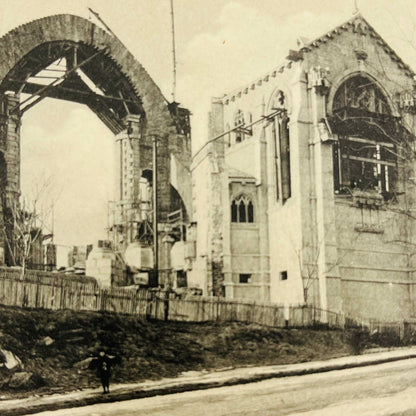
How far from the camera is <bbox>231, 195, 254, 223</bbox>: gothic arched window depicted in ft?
77.7

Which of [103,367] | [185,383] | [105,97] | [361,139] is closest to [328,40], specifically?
[361,139]

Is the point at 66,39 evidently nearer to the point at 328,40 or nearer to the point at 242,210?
the point at 242,210

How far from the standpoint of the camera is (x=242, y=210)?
23.9m

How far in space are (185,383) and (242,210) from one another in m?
12.8

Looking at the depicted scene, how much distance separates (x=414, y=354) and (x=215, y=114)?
44.1ft

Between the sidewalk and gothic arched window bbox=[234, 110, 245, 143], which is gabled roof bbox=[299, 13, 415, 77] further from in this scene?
the sidewalk

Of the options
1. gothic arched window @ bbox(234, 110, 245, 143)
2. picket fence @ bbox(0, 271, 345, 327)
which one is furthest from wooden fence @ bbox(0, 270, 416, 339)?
gothic arched window @ bbox(234, 110, 245, 143)

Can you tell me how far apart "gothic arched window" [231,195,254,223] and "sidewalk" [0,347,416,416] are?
853 centimetres

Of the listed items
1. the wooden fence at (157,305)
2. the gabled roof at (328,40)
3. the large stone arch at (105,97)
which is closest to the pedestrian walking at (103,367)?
the wooden fence at (157,305)

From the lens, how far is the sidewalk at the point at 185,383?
9.61m

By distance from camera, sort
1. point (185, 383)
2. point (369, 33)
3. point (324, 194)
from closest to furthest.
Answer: point (185, 383) → point (324, 194) → point (369, 33)

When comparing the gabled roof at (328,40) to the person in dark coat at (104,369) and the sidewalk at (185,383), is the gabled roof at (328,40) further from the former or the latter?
the person in dark coat at (104,369)

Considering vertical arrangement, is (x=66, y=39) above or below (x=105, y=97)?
above

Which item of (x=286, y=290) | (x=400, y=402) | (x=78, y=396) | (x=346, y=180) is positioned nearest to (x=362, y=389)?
(x=400, y=402)
